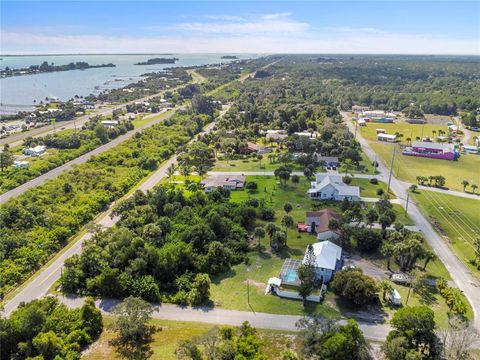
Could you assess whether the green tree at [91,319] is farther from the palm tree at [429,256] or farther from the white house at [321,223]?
the palm tree at [429,256]

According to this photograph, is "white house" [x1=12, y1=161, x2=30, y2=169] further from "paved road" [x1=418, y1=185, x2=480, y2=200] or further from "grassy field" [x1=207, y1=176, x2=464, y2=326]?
"paved road" [x1=418, y1=185, x2=480, y2=200]

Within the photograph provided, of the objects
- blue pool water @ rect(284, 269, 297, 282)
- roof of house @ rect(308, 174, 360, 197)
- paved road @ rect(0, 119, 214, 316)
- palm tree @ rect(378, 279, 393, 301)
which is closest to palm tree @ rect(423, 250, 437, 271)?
palm tree @ rect(378, 279, 393, 301)

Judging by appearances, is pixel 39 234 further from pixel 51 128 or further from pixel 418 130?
pixel 418 130

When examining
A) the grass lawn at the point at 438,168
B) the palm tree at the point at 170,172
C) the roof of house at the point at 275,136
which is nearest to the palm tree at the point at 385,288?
the grass lawn at the point at 438,168

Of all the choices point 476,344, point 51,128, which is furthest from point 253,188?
point 51,128

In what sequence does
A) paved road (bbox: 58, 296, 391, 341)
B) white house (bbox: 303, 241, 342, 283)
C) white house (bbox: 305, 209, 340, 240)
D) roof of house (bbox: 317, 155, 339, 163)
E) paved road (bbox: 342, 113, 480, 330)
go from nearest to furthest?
paved road (bbox: 58, 296, 391, 341), paved road (bbox: 342, 113, 480, 330), white house (bbox: 303, 241, 342, 283), white house (bbox: 305, 209, 340, 240), roof of house (bbox: 317, 155, 339, 163)

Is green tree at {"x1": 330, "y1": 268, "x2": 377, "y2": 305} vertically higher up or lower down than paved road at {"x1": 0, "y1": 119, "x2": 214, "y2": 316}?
higher up
